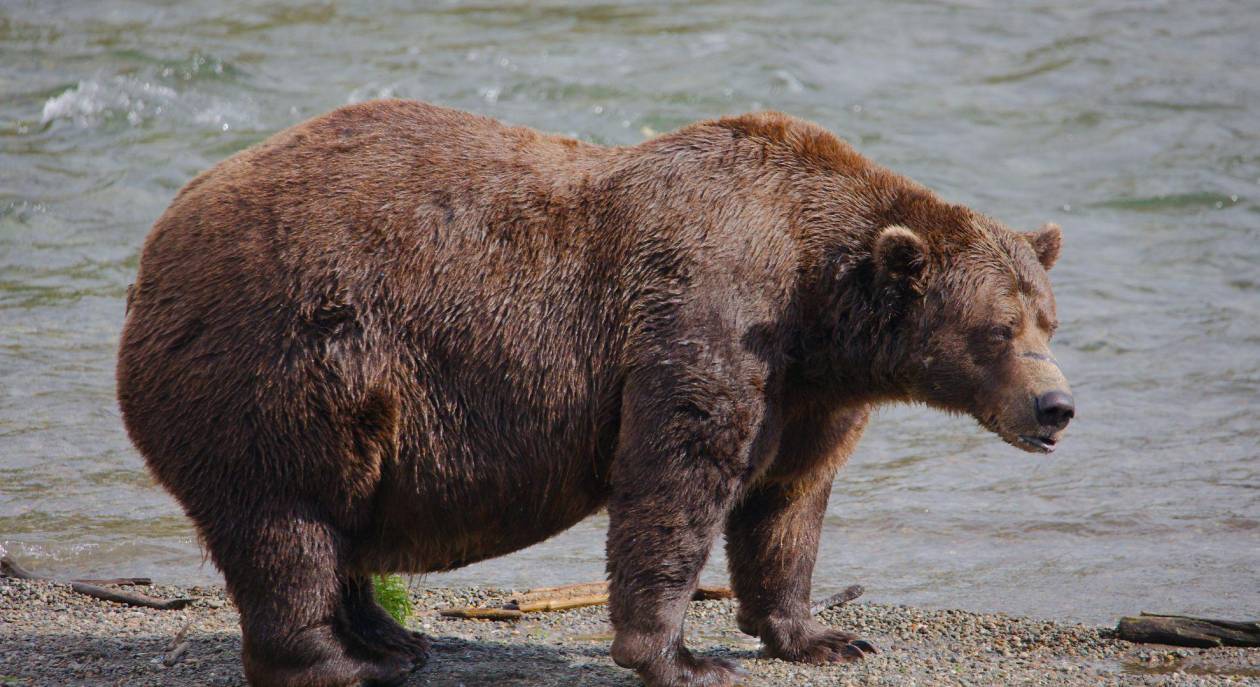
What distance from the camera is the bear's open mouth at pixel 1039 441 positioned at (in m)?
6.20

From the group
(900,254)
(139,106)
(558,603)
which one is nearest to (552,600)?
(558,603)

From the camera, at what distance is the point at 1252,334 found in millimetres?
13156

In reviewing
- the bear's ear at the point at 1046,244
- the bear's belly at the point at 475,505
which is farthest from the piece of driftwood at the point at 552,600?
the bear's ear at the point at 1046,244

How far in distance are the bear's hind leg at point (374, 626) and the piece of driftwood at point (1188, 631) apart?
3447 millimetres

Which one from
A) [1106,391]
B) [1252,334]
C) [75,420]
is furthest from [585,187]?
[1252,334]

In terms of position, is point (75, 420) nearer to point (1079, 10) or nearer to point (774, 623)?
point (774, 623)

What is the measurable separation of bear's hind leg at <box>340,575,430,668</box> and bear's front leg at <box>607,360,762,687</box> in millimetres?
1146

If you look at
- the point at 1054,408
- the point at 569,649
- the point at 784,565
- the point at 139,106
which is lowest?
the point at 569,649

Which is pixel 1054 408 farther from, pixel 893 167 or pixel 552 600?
pixel 893 167

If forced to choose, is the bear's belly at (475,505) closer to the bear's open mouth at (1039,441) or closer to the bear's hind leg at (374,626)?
the bear's hind leg at (374,626)

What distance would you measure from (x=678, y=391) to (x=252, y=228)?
1857 mm

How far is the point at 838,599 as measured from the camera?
26.4 ft

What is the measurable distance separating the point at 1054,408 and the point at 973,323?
1.64 ft

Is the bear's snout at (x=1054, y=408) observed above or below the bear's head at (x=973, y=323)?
below
